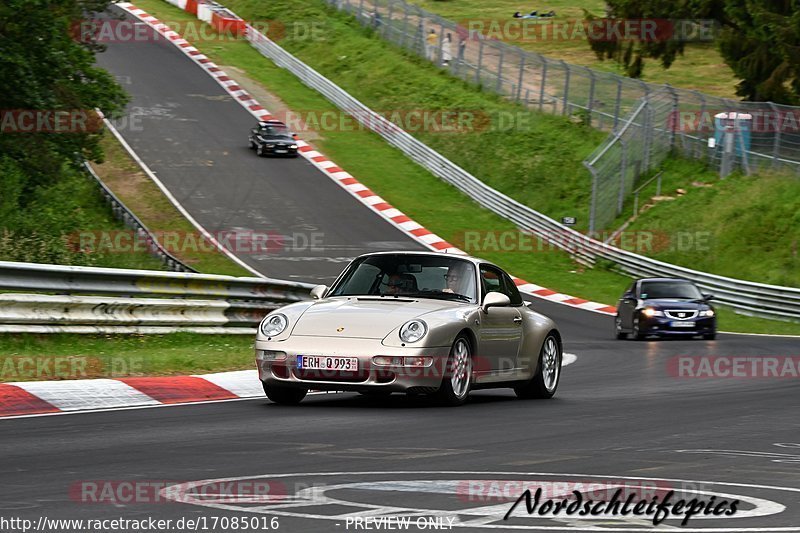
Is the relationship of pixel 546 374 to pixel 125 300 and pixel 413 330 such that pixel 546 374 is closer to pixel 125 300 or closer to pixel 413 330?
pixel 413 330

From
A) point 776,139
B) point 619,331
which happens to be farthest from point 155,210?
point 776,139

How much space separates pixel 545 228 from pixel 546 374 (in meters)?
25.3

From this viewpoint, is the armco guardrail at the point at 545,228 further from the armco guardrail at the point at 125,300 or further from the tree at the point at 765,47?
the armco guardrail at the point at 125,300

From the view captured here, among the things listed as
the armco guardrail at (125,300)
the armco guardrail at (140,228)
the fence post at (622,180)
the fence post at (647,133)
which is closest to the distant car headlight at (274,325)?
the armco guardrail at (125,300)

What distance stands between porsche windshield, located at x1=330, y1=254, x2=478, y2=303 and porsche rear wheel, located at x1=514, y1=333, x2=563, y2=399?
131 centimetres

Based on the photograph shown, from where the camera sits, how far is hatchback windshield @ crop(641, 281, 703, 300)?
26.1 metres

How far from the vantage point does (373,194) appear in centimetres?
4234

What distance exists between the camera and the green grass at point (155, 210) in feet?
109

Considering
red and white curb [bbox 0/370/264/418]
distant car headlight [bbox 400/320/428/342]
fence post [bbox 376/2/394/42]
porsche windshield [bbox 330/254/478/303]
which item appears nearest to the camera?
red and white curb [bbox 0/370/264/418]

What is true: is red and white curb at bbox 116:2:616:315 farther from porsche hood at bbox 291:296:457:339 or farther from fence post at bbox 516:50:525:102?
porsche hood at bbox 291:296:457:339

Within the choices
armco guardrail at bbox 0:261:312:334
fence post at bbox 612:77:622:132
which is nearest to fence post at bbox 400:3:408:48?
fence post at bbox 612:77:622:132

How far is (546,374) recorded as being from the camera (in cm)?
1368

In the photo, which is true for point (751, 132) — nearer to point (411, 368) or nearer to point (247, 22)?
point (411, 368)

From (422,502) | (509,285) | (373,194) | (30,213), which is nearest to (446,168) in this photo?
(373,194)
